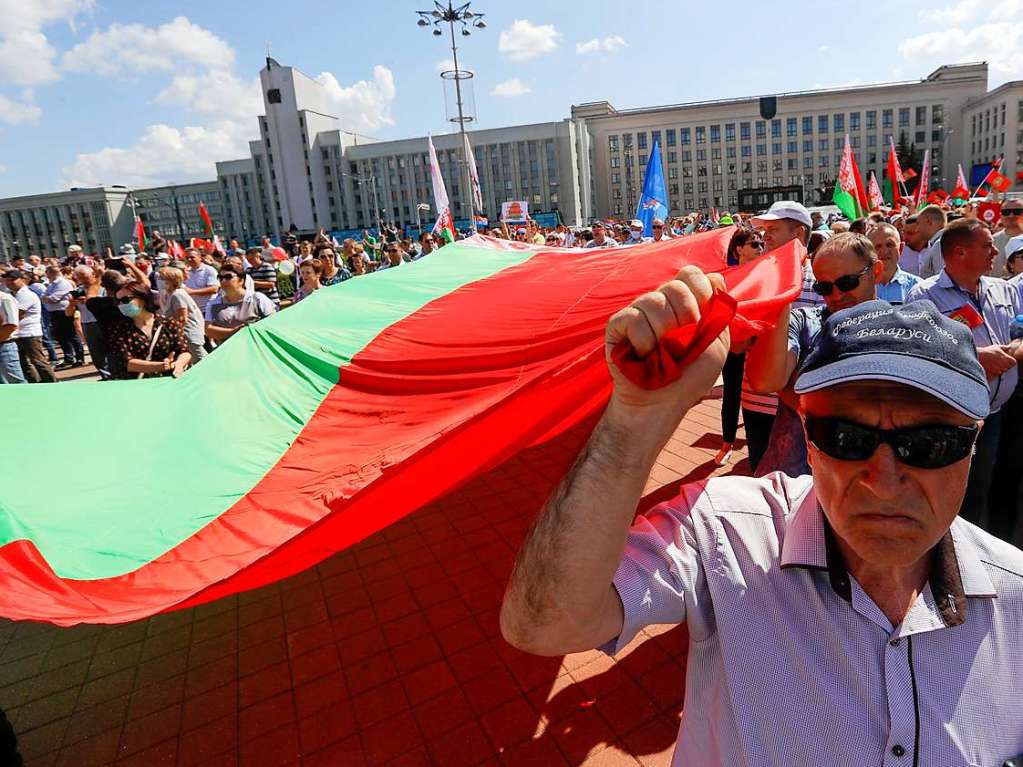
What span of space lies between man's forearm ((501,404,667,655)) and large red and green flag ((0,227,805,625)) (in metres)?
1.03

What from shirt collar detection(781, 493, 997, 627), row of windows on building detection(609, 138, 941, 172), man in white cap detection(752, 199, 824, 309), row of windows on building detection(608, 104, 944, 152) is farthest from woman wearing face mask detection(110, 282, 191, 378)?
row of windows on building detection(609, 138, 941, 172)

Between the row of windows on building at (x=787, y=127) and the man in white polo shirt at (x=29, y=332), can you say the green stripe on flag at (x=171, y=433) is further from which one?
the row of windows on building at (x=787, y=127)

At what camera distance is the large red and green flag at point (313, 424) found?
210 cm

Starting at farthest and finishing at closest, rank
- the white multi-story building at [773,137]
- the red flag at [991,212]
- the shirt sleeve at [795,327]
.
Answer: the white multi-story building at [773,137] < the red flag at [991,212] < the shirt sleeve at [795,327]

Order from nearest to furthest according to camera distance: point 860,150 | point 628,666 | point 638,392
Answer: point 638,392 → point 628,666 → point 860,150

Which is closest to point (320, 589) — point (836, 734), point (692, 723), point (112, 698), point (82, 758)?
point (112, 698)

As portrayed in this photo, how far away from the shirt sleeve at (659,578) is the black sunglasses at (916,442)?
1.11 ft

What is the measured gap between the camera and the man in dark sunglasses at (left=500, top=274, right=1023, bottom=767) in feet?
3.10

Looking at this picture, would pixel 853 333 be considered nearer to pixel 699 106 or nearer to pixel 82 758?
pixel 82 758

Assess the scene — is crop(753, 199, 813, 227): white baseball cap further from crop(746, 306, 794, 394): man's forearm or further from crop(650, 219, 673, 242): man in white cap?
crop(650, 219, 673, 242): man in white cap

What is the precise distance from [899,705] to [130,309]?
6.06 m

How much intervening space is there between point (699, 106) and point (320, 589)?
9445 centimetres

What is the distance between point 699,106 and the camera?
3287 inches

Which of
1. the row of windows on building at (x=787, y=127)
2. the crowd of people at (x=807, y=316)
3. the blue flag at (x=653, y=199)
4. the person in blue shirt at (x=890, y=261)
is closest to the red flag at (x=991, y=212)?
the crowd of people at (x=807, y=316)
